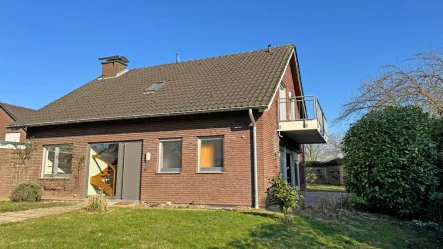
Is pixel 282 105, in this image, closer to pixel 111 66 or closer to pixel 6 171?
pixel 111 66

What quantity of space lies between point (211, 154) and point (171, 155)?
1554mm

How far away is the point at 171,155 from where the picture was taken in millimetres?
11312

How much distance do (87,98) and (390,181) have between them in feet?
41.6

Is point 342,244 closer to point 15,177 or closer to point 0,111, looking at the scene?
point 15,177

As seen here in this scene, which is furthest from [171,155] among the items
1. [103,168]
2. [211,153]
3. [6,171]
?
[6,171]

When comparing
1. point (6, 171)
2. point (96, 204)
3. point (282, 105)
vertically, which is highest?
point (282, 105)

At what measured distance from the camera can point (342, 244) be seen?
20.1 feet

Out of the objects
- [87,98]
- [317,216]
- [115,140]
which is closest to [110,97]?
[87,98]

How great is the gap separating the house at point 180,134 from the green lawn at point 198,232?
2.45 metres

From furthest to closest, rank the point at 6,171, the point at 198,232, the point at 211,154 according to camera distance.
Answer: the point at 6,171, the point at 211,154, the point at 198,232

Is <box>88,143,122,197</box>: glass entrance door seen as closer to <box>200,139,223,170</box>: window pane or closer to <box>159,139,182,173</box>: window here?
<box>159,139,182,173</box>: window

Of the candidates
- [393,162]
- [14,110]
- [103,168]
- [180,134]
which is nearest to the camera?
[393,162]

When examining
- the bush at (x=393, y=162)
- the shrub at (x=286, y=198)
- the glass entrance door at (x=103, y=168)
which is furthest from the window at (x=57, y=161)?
the bush at (x=393, y=162)

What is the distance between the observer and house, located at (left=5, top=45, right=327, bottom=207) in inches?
401
